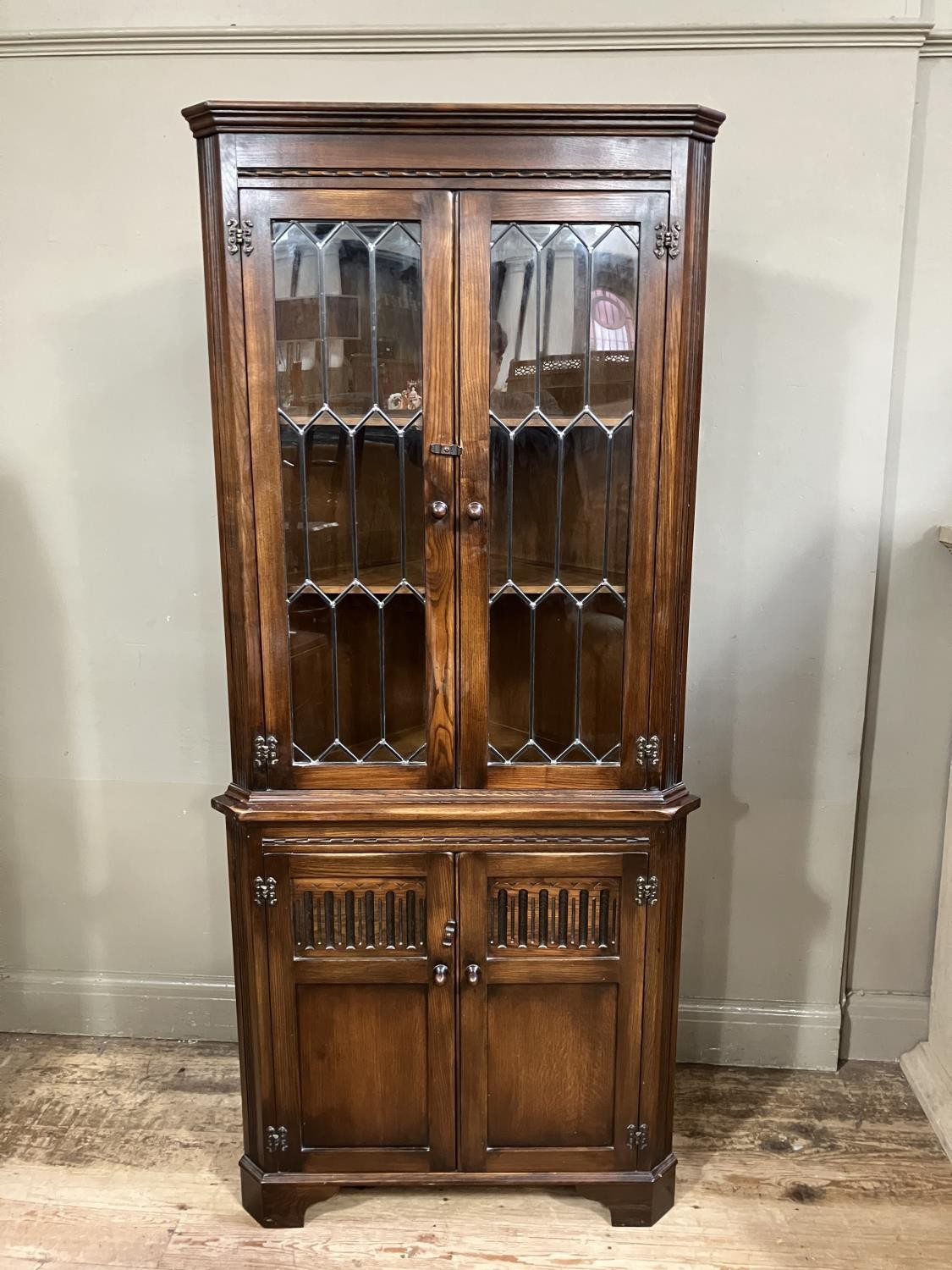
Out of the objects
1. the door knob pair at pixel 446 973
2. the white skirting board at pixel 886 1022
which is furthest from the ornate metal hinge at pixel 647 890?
the white skirting board at pixel 886 1022

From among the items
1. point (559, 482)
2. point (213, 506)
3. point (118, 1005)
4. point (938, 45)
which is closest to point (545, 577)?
point (559, 482)

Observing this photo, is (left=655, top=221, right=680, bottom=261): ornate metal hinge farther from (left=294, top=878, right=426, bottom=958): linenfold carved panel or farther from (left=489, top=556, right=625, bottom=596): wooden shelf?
(left=294, top=878, right=426, bottom=958): linenfold carved panel

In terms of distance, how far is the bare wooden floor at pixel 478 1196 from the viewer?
1.79 meters

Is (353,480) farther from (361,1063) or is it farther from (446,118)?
(361,1063)

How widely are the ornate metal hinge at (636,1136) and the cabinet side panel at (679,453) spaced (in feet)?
2.23

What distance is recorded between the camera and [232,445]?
5.29ft

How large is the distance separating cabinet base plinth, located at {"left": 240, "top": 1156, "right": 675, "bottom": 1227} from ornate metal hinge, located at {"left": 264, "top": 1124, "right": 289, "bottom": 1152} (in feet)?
0.20

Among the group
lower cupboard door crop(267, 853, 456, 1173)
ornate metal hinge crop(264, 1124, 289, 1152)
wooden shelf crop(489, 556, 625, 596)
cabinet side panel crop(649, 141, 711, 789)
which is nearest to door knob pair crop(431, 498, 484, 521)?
wooden shelf crop(489, 556, 625, 596)

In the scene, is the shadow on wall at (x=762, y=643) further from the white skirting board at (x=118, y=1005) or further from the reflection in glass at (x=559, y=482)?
the white skirting board at (x=118, y=1005)

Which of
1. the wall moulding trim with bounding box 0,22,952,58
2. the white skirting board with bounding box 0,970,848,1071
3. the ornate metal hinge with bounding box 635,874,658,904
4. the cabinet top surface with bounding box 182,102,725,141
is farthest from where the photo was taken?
the white skirting board with bounding box 0,970,848,1071

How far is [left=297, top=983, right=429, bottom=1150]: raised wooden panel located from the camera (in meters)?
1.81

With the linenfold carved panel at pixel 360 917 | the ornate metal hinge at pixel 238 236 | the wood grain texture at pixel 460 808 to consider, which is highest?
the ornate metal hinge at pixel 238 236

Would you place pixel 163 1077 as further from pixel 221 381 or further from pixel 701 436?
pixel 701 436

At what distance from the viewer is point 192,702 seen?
2.31m
